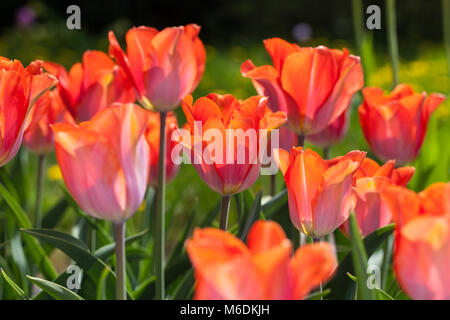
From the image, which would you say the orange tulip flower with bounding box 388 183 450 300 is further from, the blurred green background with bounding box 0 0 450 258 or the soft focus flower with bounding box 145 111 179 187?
the blurred green background with bounding box 0 0 450 258

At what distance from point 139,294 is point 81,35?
5989 mm

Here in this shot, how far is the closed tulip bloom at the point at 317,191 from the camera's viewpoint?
0.72 meters

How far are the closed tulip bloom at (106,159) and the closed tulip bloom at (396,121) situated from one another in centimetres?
54

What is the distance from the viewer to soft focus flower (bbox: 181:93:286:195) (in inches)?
30.4

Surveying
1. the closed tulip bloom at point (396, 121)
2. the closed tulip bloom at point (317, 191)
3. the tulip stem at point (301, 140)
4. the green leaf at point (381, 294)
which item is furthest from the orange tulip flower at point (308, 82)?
the green leaf at point (381, 294)

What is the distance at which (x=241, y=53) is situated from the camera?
6.45 metres

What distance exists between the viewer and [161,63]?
0.92 m

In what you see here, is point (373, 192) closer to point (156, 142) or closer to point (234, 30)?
point (156, 142)

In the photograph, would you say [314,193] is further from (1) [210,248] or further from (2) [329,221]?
(1) [210,248]

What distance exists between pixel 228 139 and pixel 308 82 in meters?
0.24

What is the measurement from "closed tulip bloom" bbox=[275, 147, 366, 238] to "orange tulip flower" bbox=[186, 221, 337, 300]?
251 millimetres

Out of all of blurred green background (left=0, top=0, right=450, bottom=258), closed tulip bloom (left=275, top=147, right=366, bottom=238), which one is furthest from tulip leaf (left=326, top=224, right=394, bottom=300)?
blurred green background (left=0, top=0, right=450, bottom=258)

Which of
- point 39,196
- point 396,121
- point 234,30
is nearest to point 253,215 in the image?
point 396,121

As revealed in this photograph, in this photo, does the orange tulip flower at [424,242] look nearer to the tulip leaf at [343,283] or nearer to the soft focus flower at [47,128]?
the tulip leaf at [343,283]
